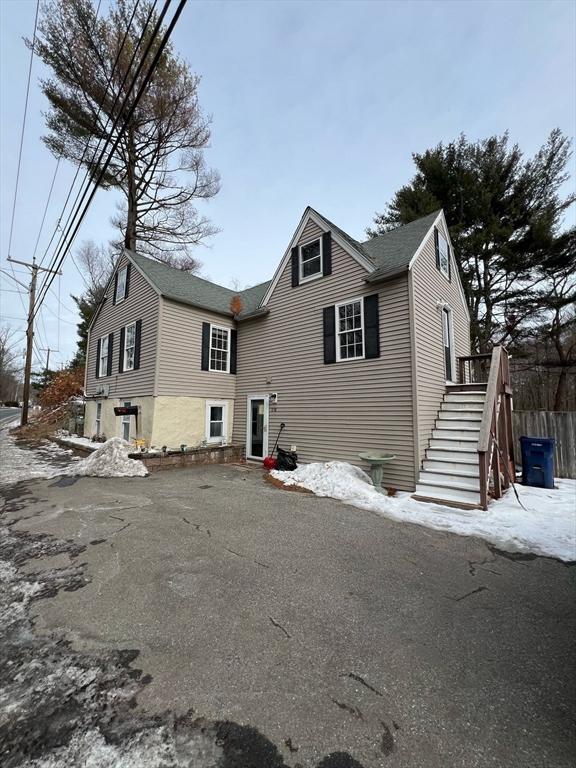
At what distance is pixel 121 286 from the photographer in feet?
43.6

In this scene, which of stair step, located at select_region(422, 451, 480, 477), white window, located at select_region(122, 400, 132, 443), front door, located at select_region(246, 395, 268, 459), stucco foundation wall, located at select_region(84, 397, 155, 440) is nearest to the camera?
stair step, located at select_region(422, 451, 480, 477)

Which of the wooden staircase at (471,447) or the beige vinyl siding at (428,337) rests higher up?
the beige vinyl siding at (428,337)

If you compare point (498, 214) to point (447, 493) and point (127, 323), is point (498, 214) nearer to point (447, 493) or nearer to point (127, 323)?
point (447, 493)

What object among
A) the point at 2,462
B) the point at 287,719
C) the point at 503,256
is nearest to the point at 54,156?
the point at 2,462

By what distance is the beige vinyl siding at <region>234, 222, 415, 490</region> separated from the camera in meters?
7.72

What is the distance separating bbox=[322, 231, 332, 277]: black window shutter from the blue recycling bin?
6817 mm

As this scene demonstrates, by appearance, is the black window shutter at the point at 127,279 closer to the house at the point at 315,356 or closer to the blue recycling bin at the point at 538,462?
the house at the point at 315,356

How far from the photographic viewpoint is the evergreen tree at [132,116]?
37.8ft

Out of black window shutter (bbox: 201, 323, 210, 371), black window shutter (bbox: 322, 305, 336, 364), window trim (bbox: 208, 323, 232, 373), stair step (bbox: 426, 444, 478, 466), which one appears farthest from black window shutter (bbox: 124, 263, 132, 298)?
stair step (bbox: 426, 444, 478, 466)

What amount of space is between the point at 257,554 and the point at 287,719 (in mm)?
2190

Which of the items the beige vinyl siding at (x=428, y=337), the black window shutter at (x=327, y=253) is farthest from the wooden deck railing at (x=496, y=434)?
the black window shutter at (x=327, y=253)

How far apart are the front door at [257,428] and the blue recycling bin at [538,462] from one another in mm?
7034

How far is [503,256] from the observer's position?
16.4m

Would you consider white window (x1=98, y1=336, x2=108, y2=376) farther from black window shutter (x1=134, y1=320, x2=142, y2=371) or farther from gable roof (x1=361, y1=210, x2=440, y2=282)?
gable roof (x1=361, y1=210, x2=440, y2=282)
